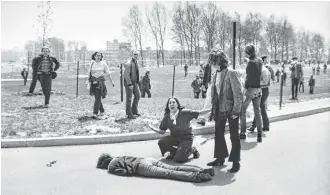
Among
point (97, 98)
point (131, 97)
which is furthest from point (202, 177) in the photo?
point (97, 98)

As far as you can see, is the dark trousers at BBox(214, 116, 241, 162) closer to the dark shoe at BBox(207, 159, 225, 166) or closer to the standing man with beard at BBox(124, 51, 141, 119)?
the dark shoe at BBox(207, 159, 225, 166)

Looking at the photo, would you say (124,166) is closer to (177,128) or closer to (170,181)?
(170,181)

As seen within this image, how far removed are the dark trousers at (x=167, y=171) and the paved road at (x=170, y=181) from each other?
0.09 m

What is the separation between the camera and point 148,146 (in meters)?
6.78

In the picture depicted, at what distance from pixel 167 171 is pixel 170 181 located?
149mm

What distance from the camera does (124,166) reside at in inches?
199

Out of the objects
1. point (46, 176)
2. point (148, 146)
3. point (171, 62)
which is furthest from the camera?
point (171, 62)

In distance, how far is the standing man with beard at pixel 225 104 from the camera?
515 cm

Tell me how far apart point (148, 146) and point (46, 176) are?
7.24 feet

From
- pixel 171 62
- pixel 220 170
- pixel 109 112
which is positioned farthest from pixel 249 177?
pixel 171 62

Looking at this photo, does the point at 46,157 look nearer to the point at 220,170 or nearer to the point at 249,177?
the point at 220,170

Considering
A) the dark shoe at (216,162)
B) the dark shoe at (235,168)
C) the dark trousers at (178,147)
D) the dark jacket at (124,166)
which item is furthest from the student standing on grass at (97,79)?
the dark shoe at (235,168)

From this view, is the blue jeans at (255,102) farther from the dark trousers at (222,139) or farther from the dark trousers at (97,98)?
the dark trousers at (97,98)

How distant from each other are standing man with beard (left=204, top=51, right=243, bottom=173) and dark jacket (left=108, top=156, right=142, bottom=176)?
1150 millimetres
